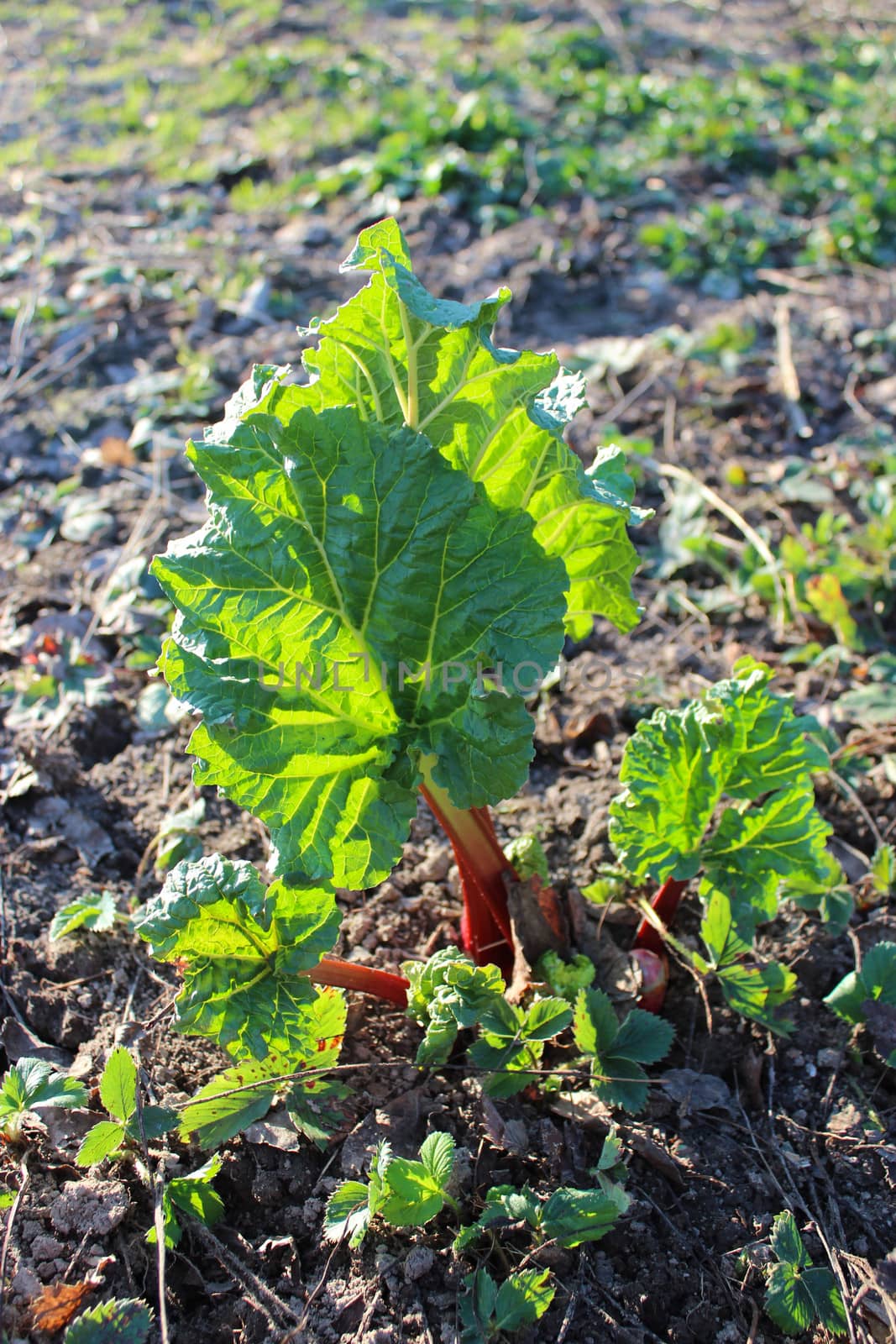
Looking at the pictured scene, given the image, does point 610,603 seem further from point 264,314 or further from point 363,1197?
point 264,314

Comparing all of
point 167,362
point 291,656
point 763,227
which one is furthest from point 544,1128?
point 763,227

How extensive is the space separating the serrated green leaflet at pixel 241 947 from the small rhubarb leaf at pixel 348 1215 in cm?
26

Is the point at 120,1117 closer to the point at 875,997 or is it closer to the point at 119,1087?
the point at 119,1087

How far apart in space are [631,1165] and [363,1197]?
519mm

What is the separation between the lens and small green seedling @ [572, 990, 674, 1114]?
1.94m

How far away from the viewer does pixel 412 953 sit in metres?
2.35

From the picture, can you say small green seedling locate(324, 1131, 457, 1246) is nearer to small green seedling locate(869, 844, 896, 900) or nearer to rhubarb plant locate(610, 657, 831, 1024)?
rhubarb plant locate(610, 657, 831, 1024)

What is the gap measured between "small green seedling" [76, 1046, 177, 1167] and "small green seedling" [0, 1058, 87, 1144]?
7 cm

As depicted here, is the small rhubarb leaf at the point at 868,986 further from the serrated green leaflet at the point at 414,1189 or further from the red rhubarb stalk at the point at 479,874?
the serrated green leaflet at the point at 414,1189

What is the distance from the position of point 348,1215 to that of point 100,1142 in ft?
1.51

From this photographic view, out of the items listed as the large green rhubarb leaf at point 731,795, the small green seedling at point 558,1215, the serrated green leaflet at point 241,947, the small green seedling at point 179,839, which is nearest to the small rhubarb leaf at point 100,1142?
the serrated green leaflet at point 241,947

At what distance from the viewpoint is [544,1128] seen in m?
1.98

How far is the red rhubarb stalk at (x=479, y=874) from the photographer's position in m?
2.03

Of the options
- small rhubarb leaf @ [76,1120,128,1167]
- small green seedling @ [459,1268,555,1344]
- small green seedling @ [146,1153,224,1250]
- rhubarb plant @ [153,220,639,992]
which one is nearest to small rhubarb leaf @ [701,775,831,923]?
rhubarb plant @ [153,220,639,992]
